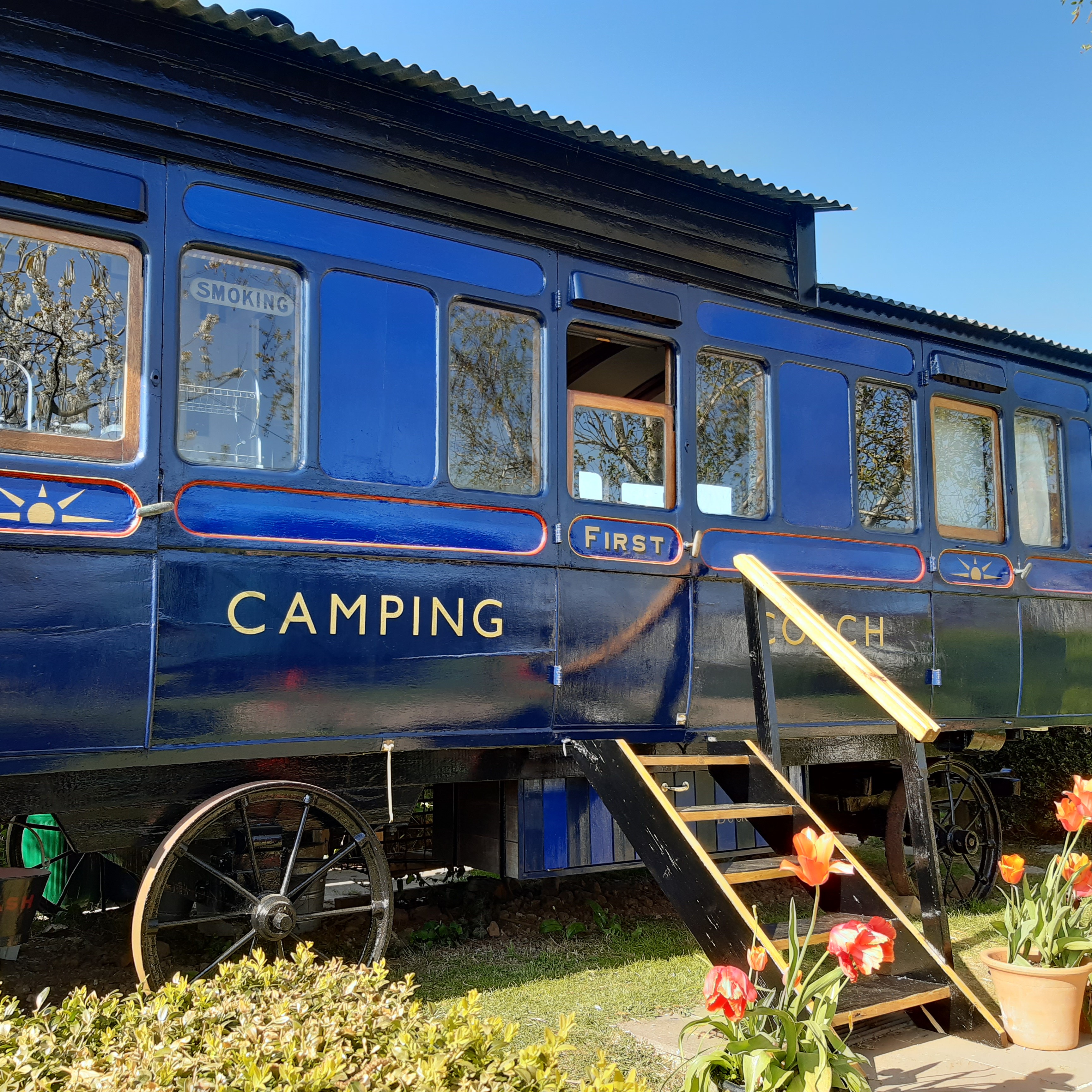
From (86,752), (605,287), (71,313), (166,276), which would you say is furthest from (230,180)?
(86,752)

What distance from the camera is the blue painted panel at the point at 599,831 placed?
5262 mm

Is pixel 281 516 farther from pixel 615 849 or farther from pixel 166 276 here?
pixel 615 849

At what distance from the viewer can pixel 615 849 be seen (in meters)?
Result: 5.31

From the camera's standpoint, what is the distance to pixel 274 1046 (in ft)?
7.29

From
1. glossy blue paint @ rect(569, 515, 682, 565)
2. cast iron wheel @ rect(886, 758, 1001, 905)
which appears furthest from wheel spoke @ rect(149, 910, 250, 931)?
cast iron wheel @ rect(886, 758, 1001, 905)

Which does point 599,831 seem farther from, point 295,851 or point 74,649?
point 74,649

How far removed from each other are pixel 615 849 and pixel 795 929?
2.15 metres

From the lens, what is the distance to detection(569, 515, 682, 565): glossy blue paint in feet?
16.7

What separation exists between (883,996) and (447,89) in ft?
13.4

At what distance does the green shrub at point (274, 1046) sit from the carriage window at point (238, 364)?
2171mm

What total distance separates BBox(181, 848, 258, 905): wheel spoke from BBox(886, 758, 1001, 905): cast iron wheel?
3914 millimetres

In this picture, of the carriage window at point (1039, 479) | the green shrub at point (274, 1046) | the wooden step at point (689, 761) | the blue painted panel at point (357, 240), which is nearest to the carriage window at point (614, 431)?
the blue painted panel at point (357, 240)

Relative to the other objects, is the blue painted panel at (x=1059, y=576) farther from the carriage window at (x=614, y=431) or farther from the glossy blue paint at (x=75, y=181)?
the glossy blue paint at (x=75, y=181)

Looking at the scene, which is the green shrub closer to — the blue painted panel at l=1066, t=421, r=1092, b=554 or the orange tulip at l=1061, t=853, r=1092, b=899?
the orange tulip at l=1061, t=853, r=1092, b=899
